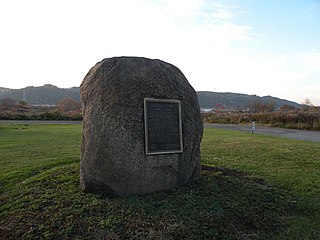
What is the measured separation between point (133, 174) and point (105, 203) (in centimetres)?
69

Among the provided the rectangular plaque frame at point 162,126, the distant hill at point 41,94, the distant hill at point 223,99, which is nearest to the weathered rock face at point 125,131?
the rectangular plaque frame at point 162,126

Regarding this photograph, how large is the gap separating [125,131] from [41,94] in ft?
308

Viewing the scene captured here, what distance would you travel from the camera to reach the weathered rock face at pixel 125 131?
4.98 metres

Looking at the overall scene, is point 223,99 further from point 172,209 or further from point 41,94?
point 172,209

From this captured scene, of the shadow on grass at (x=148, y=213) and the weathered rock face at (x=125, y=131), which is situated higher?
the weathered rock face at (x=125, y=131)

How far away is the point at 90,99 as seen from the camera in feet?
17.5

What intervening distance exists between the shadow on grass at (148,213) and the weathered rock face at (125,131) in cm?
27

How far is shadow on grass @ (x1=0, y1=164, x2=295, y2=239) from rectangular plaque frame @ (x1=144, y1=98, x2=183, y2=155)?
0.84 m

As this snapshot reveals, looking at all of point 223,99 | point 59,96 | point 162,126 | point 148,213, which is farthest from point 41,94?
point 148,213

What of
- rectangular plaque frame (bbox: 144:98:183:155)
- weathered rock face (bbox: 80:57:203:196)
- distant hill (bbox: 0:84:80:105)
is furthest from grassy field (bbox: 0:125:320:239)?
distant hill (bbox: 0:84:80:105)

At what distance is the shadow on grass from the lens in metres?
3.92

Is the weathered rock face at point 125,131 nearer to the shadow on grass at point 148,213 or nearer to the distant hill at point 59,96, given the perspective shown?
the shadow on grass at point 148,213

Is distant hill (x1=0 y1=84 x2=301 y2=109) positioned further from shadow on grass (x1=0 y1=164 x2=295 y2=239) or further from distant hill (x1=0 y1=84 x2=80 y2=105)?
shadow on grass (x1=0 y1=164 x2=295 y2=239)

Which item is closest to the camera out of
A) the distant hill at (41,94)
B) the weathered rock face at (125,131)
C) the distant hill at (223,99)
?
the weathered rock face at (125,131)
